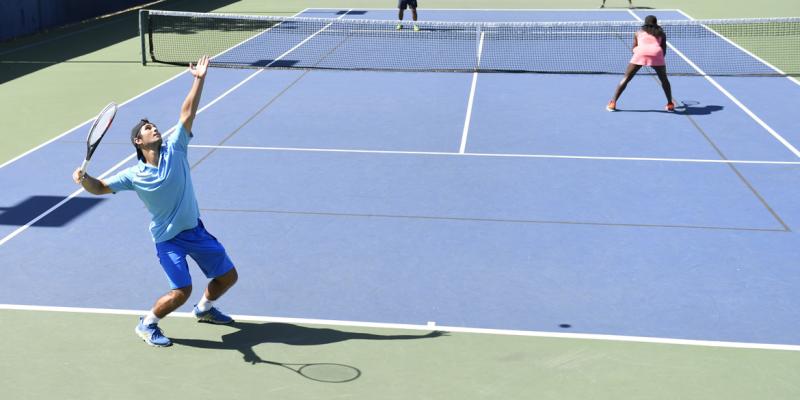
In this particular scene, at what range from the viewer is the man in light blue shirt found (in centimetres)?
713

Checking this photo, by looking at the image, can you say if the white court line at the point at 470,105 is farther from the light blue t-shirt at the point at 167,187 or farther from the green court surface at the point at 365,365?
the light blue t-shirt at the point at 167,187

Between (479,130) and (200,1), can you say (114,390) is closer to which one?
(479,130)

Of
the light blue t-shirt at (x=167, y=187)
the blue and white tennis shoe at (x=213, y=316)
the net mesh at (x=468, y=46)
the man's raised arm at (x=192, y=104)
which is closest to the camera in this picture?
the light blue t-shirt at (x=167, y=187)

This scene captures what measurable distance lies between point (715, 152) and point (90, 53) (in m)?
13.6

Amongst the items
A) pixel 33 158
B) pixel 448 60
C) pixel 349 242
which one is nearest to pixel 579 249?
pixel 349 242

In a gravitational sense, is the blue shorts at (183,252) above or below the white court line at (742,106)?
above

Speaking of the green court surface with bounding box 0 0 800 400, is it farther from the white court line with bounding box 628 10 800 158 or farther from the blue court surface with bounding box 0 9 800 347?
the white court line with bounding box 628 10 800 158

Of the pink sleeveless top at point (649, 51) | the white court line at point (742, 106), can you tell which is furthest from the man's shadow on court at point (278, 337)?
the pink sleeveless top at point (649, 51)

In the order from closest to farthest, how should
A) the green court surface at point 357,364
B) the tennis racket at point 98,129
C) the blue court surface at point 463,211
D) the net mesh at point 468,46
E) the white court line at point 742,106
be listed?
the green court surface at point 357,364, the tennis racket at point 98,129, the blue court surface at point 463,211, the white court line at point 742,106, the net mesh at point 468,46

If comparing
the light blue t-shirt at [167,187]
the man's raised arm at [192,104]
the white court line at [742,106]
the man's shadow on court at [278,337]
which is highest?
the man's raised arm at [192,104]

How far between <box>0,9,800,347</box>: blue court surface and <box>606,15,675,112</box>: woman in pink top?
1.04 feet

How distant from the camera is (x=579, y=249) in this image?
9578 millimetres

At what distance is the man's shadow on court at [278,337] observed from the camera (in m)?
7.57

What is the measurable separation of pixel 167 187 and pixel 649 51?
9873mm
